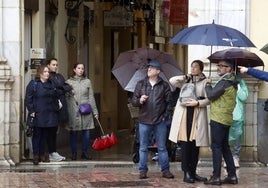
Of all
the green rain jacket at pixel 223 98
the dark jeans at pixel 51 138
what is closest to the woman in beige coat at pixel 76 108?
the dark jeans at pixel 51 138

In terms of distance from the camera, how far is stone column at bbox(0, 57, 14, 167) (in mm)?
13891

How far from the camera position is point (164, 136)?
12578mm

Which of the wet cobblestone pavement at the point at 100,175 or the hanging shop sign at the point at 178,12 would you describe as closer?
the wet cobblestone pavement at the point at 100,175

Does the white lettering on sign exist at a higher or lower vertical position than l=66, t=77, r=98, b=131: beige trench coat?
higher

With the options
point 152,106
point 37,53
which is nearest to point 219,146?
point 152,106

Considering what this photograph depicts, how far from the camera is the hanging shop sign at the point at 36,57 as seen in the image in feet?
50.5

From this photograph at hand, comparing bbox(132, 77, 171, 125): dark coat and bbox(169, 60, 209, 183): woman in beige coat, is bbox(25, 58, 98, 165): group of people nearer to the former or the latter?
bbox(132, 77, 171, 125): dark coat

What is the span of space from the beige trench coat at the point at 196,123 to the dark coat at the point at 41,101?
273cm

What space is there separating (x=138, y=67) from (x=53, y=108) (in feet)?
5.64

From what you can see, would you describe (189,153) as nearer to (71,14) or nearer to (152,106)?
(152,106)

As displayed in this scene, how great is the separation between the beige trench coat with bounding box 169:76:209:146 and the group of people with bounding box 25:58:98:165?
2761 millimetres

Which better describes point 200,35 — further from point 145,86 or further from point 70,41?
point 70,41

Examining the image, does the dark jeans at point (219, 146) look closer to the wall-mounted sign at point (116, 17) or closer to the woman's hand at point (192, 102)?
the woman's hand at point (192, 102)

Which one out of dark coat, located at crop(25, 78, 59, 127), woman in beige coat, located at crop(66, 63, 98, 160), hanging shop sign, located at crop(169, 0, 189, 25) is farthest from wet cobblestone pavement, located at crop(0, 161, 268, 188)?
hanging shop sign, located at crop(169, 0, 189, 25)
